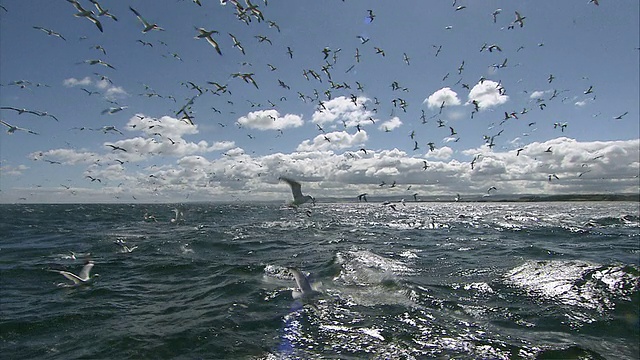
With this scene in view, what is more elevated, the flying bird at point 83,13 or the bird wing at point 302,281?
the flying bird at point 83,13

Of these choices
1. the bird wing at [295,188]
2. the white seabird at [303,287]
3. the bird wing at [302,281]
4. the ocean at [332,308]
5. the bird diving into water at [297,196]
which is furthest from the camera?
the bird diving into water at [297,196]

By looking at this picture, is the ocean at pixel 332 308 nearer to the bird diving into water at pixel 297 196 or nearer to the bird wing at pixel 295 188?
the bird diving into water at pixel 297 196

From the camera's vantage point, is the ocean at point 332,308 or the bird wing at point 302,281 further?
the bird wing at point 302,281

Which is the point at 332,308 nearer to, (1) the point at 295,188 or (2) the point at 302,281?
(2) the point at 302,281

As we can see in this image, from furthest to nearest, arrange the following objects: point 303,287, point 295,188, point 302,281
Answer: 1. point 295,188
2. point 303,287
3. point 302,281

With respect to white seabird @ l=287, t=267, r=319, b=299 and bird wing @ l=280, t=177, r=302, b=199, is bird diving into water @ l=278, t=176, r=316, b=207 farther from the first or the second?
white seabird @ l=287, t=267, r=319, b=299

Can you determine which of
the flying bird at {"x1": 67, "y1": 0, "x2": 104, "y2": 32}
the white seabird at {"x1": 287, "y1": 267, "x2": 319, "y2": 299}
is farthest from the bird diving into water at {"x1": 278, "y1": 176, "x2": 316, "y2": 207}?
the flying bird at {"x1": 67, "y1": 0, "x2": 104, "y2": 32}

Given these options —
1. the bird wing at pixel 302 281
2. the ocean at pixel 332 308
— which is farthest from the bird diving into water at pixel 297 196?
the bird wing at pixel 302 281

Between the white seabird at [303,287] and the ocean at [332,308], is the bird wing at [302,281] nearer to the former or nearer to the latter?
the white seabird at [303,287]

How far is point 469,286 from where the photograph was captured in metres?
13.1

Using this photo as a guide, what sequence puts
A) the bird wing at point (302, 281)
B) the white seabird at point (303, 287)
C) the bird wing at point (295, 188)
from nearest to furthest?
the bird wing at point (302, 281) < the white seabird at point (303, 287) < the bird wing at point (295, 188)

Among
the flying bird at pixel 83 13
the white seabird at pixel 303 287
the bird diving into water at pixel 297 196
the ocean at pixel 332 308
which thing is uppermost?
the flying bird at pixel 83 13

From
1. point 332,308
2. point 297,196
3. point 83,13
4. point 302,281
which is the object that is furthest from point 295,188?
point 83,13

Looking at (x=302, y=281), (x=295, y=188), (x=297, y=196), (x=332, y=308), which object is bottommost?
(x=332, y=308)
